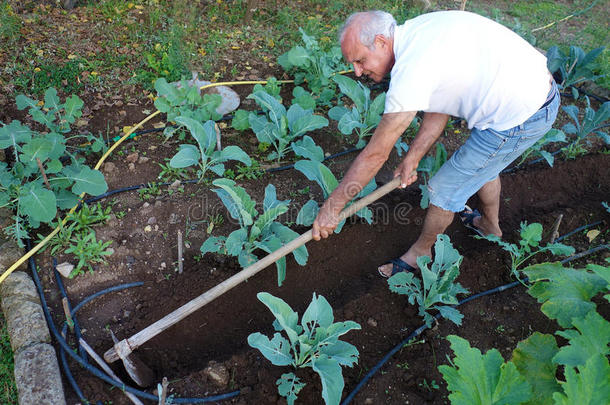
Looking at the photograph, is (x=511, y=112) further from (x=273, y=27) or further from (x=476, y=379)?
(x=273, y=27)

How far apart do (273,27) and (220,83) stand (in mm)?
1705

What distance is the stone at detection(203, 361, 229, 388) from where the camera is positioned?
256 cm

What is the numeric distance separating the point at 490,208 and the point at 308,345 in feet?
5.98

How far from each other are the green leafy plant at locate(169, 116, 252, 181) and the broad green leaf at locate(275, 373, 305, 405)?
1524 millimetres

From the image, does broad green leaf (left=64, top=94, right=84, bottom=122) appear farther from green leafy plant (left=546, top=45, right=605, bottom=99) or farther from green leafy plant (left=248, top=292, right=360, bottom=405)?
green leafy plant (left=546, top=45, right=605, bottom=99)

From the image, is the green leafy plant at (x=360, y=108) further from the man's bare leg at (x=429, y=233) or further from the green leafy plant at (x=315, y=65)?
the man's bare leg at (x=429, y=233)

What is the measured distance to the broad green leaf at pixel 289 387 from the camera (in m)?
2.37

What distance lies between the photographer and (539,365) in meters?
2.16

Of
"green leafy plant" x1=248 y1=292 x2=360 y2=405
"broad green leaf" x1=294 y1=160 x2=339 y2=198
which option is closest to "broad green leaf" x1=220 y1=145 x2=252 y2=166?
"broad green leaf" x1=294 y1=160 x2=339 y2=198

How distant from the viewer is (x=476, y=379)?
1.83 meters

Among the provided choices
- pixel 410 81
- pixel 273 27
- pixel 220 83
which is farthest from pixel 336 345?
pixel 273 27

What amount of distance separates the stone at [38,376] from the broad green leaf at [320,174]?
1.85m

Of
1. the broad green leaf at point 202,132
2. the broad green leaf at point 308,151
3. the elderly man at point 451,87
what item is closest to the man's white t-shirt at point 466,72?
the elderly man at point 451,87

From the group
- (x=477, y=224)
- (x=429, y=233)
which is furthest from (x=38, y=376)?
(x=477, y=224)
